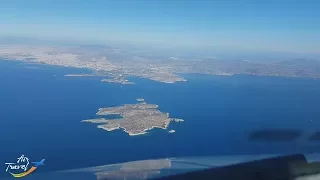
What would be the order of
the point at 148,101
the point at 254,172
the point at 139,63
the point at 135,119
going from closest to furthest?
the point at 254,172 → the point at 135,119 → the point at 148,101 → the point at 139,63

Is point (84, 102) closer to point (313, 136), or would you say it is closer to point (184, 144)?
point (184, 144)

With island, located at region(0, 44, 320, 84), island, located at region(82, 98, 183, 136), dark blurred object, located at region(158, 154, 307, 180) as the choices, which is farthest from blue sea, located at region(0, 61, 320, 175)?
dark blurred object, located at region(158, 154, 307, 180)

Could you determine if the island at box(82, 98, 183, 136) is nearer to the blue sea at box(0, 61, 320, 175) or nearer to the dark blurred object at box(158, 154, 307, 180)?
the blue sea at box(0, 61, 320, 175)

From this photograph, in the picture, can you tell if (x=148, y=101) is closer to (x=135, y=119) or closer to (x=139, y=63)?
(x=135, y=119)

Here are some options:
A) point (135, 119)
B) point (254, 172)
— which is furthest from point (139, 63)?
point (254, 172)

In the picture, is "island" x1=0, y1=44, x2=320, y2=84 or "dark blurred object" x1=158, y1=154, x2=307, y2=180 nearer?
"dark blurred object" x1=158, y1=154, x2=307, y2=180

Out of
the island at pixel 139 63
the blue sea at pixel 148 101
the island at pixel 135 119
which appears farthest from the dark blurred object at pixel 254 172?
the island at pixel 139 63

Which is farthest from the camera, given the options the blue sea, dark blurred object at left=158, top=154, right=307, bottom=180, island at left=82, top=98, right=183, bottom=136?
island at left=82, top=98, right=183, bottom=136
